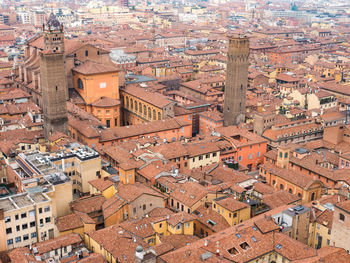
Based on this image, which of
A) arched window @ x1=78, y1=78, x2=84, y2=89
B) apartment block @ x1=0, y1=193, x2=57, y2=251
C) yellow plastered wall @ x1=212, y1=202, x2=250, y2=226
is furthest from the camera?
arched window @ x1=78, y1=78, x2=84, y2=89

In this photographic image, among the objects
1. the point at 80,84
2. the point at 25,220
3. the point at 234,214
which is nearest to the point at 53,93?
the point at 80,84

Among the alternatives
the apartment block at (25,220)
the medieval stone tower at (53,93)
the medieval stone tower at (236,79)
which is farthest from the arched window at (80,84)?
the apartment block at (25,220)

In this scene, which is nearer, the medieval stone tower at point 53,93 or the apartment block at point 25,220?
the apartment block at point 25,220

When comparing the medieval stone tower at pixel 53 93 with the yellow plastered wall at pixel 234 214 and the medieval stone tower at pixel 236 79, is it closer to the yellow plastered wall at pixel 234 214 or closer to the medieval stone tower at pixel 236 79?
the medieval stone tower at pixel 236 79

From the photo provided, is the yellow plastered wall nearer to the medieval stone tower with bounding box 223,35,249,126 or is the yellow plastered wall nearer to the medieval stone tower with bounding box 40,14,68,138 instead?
the medieval stone tower with bounding box 40,14,68,138

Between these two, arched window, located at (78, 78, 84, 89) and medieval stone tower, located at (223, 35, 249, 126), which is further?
arched window, located at (78, 78, 84, 89)

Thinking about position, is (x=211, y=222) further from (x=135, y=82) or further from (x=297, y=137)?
(x=135, y=82)

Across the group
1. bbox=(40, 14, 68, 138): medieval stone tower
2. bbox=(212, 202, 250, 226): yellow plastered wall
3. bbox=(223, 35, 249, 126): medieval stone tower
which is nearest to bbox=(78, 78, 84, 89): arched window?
bbox=(40, 14, 68, 138): medieval stone tower

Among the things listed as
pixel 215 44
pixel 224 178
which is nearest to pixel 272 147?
pixel 224 178
